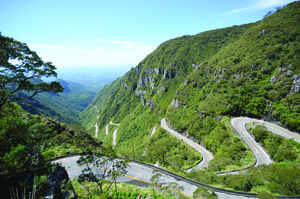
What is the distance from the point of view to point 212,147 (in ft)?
137

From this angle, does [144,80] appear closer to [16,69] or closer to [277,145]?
[277,145]

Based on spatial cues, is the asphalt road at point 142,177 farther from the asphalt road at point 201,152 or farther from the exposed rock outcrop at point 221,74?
the exposed rock outcrop at point 221,74

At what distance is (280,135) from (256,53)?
150 ft

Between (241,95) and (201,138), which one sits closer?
(201,138)

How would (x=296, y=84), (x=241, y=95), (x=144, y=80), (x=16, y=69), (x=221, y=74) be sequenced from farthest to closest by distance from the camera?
(x=144, y=80) < (x=221, y=74) < (x=241, y=95) < (x=296, y=84) < (x=16, y=69)

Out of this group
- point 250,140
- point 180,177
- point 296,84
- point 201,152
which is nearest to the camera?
point 180,177

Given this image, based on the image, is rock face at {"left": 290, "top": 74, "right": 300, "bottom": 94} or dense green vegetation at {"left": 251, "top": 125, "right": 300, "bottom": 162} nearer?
dense green vegetation at {"left": 251, "top": 125, "right": 300, "bottom": 162}

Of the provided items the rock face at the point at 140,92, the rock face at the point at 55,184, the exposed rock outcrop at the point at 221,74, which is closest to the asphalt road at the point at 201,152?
the rock face at the point at 55,184

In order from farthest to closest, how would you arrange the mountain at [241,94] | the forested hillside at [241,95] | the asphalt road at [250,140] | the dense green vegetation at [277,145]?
1. the mountain at [241,94]
2. the forested hillside at [241,95]
3. the asphalt road at [250,140]
4. the dense green vegetation at [277,145]

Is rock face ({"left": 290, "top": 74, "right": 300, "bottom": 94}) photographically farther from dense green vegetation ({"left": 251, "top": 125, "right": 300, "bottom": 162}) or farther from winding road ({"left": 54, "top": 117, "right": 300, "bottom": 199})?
dense green vegetation ({"left": 251, "top": 125, "right": 300, "bottom": 162})

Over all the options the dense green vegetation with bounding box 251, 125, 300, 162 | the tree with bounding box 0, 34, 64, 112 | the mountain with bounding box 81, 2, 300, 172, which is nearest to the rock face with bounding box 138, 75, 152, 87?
the mountain with bounding box 81, 2, 300, 172

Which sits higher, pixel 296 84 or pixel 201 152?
pixel 296 84

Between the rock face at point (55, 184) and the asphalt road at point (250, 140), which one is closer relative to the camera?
the rock face at point (55, 184)

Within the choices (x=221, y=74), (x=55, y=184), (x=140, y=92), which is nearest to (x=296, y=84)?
(x=221, y=74)
